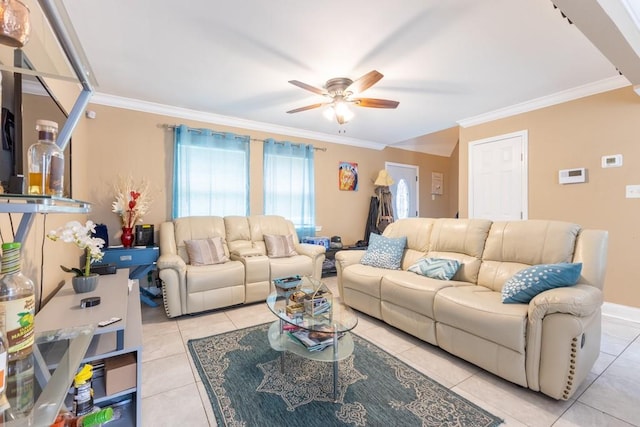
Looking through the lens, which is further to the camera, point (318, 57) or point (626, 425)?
point (318, 57)

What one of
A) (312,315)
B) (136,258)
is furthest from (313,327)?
(136,258)

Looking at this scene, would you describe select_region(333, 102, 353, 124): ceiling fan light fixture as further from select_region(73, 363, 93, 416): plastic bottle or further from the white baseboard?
the white baseboard

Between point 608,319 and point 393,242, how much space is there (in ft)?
7.45

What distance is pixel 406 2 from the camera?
179 cm

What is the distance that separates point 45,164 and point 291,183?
3.69 metres

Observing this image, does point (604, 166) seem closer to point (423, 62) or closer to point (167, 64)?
point (423, 62)

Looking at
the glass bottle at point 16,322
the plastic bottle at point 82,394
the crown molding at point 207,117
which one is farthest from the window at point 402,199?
→ the glass bottle at point 16,322

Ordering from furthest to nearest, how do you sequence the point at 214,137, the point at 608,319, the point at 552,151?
the point at 214,137
the point at 552,151
the point at 608,319

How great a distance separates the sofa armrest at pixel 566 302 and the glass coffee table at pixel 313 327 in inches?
41.9

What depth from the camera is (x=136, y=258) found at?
3.04 m

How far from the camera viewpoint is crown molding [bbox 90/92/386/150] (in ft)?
10.9

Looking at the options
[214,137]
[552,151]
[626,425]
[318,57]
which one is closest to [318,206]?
[214,137]

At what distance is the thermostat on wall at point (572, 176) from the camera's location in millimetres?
3094

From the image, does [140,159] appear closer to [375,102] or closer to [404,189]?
[375,102]
